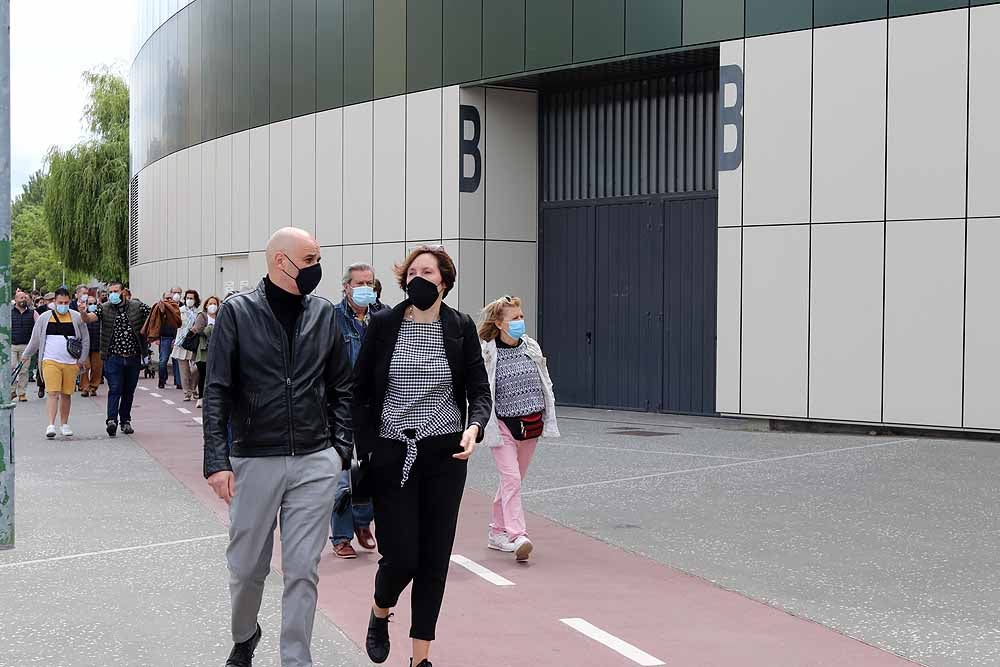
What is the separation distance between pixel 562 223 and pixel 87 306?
31.2 feet

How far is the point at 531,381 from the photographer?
326 inches

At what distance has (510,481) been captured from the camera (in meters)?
8.16

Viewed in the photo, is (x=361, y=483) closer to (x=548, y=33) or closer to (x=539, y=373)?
(x=539, y=373)

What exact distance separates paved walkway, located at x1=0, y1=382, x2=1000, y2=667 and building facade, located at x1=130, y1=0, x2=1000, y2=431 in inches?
93.7

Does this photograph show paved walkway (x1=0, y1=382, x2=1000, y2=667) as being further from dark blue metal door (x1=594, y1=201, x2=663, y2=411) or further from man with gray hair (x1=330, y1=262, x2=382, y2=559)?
dark blue metal door (x1=594, y1=201, x2=663, y2=411)

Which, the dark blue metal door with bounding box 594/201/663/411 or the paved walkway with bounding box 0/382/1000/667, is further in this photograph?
the dark blue metal door with bounding box 594/201/663/411

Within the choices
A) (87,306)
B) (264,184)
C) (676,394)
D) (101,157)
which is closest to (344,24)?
(264,184)

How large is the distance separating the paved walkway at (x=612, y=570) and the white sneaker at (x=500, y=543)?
0.43 feet

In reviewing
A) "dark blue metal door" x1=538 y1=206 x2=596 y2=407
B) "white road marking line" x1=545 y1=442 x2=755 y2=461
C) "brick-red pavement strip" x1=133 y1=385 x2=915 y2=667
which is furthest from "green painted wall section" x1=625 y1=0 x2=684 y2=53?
"brick-red pavement strip" x1=133 y1=385 x2=915 y2=667

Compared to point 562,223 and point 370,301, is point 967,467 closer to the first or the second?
point 370,301

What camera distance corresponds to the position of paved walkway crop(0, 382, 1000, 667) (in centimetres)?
595

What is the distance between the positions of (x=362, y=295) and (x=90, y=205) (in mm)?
41919

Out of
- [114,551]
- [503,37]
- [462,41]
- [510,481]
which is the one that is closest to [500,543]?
[510,481]

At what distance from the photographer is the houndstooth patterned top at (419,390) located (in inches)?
214
